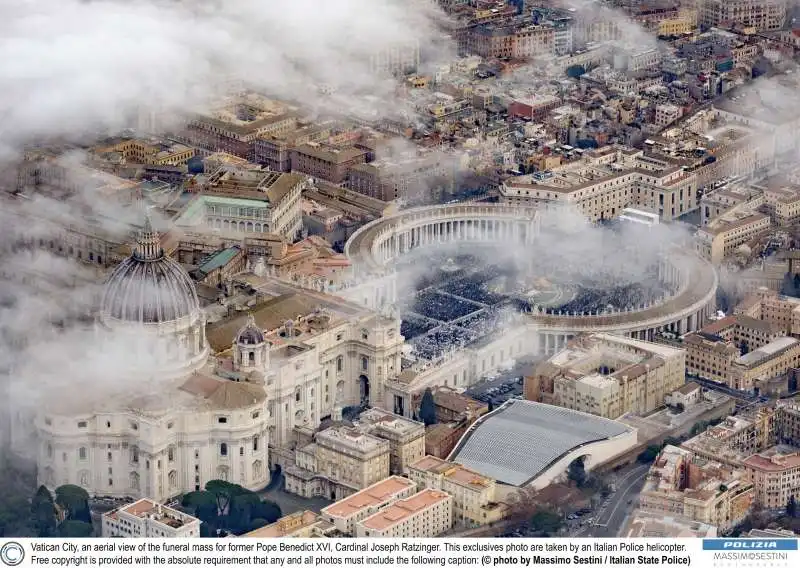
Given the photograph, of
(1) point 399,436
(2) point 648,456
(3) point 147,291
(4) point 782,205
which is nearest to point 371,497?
(1) point 399,436

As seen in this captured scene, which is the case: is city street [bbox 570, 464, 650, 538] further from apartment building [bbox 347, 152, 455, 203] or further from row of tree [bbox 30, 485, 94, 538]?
apartment building [bbox 347, 152, 455, 203]

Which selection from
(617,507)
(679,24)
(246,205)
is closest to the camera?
(617,507)

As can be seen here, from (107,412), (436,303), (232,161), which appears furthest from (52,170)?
(107,412)

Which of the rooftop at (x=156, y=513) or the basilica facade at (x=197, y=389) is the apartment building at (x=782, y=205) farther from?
the rooftop at (x=156, y=513)

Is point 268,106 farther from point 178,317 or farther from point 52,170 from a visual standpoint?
point 178,317

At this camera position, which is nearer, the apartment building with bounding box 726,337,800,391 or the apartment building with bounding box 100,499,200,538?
the apartment building with bounding box 100,499,200,538

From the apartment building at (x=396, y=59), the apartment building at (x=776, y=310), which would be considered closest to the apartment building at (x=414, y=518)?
the apartment building at (x=776, y=310)

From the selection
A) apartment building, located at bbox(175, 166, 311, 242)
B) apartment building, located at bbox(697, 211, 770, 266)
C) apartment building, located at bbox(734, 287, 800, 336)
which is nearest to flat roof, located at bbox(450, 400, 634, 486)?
apartment building, located at bbox(734, 287, 800, 336)

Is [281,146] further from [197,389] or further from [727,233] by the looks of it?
[197,389]
